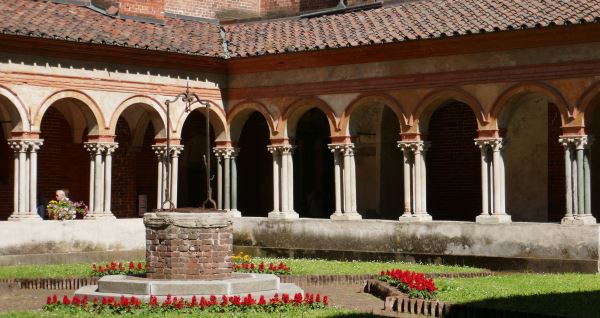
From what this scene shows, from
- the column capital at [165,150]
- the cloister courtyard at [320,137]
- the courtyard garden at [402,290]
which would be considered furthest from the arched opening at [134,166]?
the courtyard garden at [402,290]

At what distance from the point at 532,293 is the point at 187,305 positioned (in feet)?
16.2

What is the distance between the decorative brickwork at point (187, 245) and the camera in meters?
15.0

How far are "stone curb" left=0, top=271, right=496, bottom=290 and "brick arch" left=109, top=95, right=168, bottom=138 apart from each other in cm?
635

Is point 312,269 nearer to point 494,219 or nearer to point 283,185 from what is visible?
point 494,219

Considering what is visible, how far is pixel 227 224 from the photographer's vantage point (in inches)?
602

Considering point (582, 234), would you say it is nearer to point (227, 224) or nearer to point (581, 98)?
point (581, 98)

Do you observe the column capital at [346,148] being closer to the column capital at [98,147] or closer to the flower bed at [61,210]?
the column capital at [98,147]

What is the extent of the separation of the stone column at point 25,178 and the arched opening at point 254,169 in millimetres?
7229

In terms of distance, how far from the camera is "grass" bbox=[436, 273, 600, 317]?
43.1ft

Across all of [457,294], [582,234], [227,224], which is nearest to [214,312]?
[227,224]

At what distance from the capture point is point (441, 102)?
22.8 m

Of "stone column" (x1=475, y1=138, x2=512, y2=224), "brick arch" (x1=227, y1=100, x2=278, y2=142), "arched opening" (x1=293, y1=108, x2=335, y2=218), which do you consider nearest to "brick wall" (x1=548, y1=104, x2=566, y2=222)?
"stone column" (x1=475, y1=138, x2=512, y2=224)

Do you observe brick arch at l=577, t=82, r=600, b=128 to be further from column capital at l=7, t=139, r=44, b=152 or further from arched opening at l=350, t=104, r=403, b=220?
column capital at l=7, t=139, r=44, b=152

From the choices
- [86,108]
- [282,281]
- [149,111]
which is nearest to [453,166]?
[149,111]
